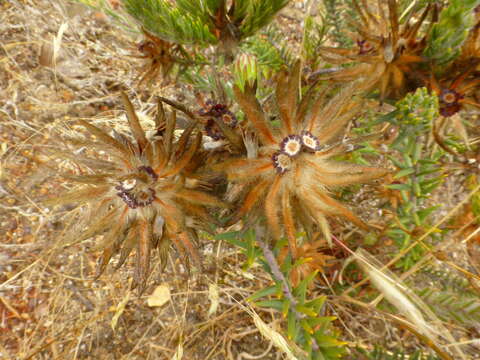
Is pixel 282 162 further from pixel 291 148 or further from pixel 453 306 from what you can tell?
pixel 453 306

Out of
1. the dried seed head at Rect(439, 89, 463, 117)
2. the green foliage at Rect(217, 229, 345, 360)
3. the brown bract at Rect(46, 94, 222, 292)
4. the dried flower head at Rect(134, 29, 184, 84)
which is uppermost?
the dried seed head at Rect(439, 89, 463, 117)

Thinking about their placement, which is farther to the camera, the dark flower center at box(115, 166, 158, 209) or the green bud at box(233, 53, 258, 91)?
the green bud at box(233, 53, 258, 91)

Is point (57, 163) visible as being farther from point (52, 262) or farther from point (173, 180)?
point (173, 180)

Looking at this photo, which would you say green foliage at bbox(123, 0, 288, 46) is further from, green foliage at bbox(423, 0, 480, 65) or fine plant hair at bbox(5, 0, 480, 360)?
green foliage at bbox(423, 0, 480, 65)

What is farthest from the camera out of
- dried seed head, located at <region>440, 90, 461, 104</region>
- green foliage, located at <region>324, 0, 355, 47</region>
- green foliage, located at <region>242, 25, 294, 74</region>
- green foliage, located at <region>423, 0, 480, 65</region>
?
green foliage, located at <region>324, 0, 355, 47</region>

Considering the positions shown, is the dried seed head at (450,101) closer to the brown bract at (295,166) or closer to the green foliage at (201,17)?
the brown bract at (295,166)

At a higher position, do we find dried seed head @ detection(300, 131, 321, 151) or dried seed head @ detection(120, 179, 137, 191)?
dried seed head @ detection(300, 131, 321, 151)

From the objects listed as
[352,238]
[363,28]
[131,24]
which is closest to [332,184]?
[363,28]

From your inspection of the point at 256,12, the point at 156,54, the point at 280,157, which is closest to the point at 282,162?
→ the point at 280,157

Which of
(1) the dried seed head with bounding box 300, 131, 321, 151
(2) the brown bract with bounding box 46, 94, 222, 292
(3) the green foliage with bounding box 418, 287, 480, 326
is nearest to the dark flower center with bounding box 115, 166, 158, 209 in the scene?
→ (2) the brown bract with bounding box 46, 94, 222, 292
